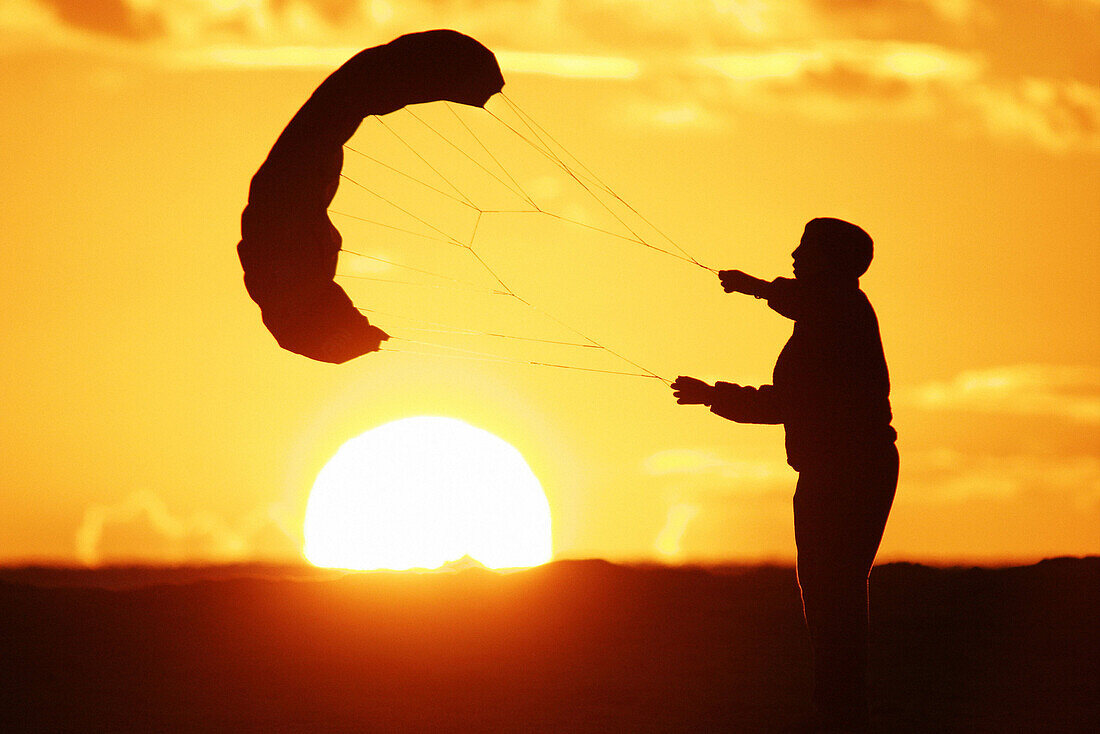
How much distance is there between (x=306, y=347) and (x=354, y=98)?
2.19 m

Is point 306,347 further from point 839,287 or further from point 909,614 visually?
point 909,614

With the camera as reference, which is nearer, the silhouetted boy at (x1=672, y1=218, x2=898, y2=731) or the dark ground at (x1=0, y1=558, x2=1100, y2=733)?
the silhouetted boy at (x1=672, y1=218, x2=898, y2=731)

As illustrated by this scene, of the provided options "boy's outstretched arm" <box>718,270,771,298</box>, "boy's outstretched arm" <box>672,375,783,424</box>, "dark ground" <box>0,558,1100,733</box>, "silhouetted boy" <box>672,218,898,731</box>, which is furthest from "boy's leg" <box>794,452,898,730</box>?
"boy's outstretched arm" <box>718,270,771,298</box>

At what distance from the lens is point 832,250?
11445mm

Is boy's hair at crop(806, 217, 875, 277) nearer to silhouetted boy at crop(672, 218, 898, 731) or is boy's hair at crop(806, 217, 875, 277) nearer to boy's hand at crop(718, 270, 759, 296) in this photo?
silhouetted boy at crop(672, 218, 898, 731)

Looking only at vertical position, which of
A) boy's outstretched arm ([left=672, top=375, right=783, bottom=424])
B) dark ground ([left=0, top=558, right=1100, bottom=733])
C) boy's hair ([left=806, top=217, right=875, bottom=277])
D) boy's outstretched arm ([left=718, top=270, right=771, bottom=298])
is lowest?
dark ground ([left=0, top=558, right=1100, bottom=733])

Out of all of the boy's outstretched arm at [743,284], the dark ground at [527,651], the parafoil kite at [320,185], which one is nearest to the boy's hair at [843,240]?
the boy's outstretched arm at [743,284]

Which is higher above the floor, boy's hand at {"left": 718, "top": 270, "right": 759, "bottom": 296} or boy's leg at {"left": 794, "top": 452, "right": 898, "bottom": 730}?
boy's hand at {"left": 718, "top": 270, "right": 759, "bottom": 296}

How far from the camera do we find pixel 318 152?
39.9 feet

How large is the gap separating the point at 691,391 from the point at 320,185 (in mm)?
3593

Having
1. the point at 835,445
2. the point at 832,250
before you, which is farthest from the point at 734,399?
the point at 832,250

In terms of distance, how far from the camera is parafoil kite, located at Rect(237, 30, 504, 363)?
1216cm

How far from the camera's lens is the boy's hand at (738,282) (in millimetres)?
11688

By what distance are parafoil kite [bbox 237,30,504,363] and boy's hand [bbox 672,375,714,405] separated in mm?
2905
